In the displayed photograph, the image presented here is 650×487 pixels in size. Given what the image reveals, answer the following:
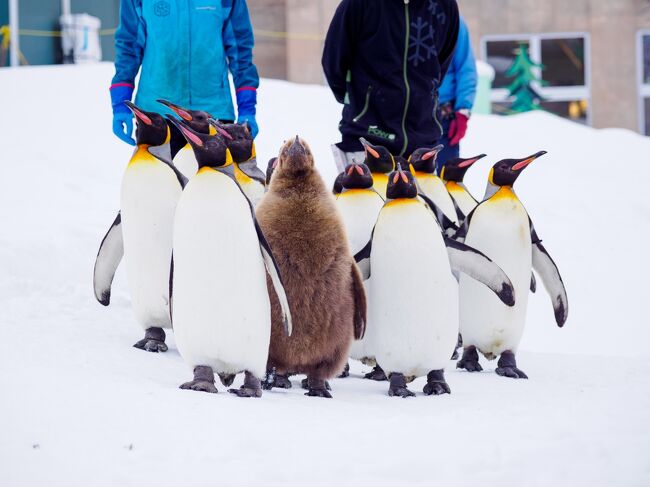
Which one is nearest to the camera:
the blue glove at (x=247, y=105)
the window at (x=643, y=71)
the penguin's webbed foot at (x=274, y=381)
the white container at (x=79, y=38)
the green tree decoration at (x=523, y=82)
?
the penguin's webbed foot at (x=274, y=381)

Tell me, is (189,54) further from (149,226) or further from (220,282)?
(220,282)

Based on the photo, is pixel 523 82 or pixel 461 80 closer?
pixel 461 80

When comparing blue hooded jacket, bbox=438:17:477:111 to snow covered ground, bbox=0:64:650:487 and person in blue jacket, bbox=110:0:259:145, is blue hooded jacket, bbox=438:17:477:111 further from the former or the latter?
person in blue jacket, bbox=110:0:259:145

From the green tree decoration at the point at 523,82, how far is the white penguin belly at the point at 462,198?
13681mm

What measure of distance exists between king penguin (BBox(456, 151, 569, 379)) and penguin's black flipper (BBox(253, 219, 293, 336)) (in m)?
1.34

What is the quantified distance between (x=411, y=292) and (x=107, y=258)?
1.46 metres

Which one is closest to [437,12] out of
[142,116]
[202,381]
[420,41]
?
[420,41]

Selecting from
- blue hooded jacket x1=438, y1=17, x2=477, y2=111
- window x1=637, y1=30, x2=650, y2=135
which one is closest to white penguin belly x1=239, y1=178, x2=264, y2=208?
blue hooded jacket x1=438, y1=17, x2=477, y2=111

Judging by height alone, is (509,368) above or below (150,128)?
below

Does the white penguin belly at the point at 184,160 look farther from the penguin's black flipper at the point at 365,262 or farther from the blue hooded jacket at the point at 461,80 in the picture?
the blue hooded jacket at the point at 461,80

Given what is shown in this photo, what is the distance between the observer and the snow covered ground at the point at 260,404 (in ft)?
9.00

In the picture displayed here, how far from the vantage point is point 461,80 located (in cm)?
669

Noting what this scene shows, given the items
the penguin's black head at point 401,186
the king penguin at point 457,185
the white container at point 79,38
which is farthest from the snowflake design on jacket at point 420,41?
the white container at point 79,38

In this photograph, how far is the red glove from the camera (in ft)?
20.0
